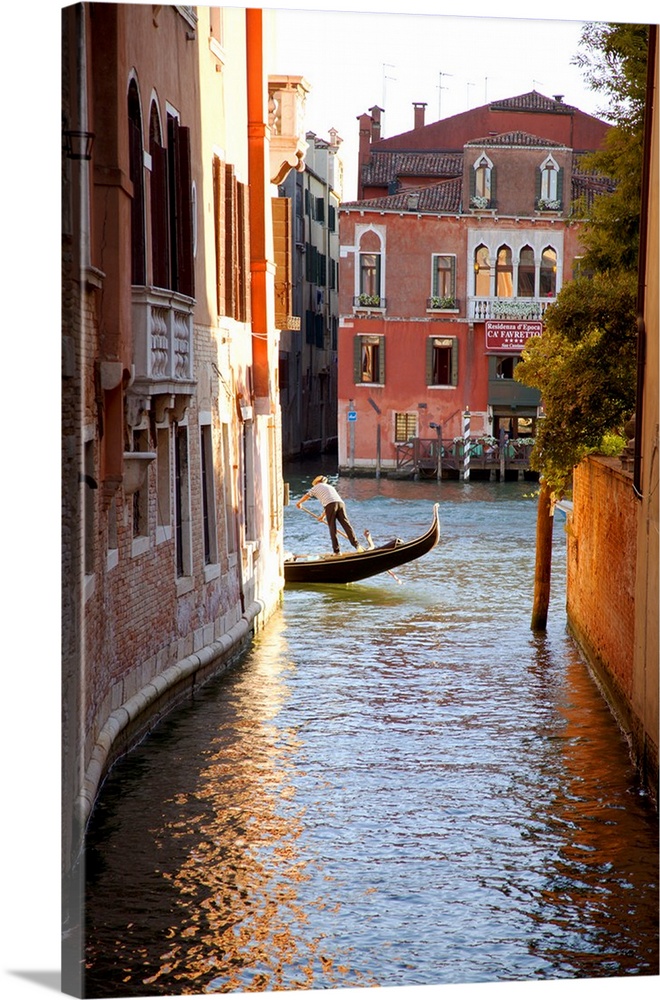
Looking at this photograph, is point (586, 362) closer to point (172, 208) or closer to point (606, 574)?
point (606, 574)

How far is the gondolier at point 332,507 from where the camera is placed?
7.71 metres

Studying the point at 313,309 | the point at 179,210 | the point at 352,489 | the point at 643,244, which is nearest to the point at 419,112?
the point at 643,244

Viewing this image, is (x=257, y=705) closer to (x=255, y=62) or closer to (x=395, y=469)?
(x=395, y=469)

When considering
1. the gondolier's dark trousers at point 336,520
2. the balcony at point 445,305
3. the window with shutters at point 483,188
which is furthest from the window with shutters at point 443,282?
the gondolier's dark trousers at point 336,520

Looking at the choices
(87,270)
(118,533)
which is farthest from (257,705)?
(87,270)

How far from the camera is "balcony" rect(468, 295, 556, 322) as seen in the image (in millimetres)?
5934

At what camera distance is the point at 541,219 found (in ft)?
19.4

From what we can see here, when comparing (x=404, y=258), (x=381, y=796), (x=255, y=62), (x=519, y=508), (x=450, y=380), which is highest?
(x=255, y=62)

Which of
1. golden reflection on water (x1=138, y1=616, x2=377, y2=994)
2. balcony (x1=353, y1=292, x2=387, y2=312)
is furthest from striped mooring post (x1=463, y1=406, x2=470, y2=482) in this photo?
golden reflection on water (x1=138, y1=616, x2=377, y2=994)

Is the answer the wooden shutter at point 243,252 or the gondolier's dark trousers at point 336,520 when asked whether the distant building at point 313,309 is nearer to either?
the wooden shutter at point 243,252

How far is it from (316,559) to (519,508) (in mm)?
1617

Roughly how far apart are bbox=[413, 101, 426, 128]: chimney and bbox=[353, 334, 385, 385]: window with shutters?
72.9 inches

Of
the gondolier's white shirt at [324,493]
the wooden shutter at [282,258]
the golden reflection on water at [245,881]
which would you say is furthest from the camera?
the gondolier's white shirt at [324,493]

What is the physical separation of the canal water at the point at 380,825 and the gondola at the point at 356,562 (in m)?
0.97
